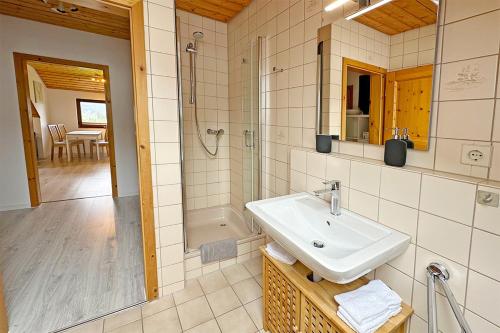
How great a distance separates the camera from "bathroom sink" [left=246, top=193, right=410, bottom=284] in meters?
0.90

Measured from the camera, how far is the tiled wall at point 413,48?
105 centimetres

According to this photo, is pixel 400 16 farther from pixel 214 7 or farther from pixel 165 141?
pixel 214 7

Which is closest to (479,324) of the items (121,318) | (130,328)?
(130,328)

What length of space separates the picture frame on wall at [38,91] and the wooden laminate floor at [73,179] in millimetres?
1679

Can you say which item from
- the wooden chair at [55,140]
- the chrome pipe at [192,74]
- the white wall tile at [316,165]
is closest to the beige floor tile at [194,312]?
the white wall tile at [316,165]

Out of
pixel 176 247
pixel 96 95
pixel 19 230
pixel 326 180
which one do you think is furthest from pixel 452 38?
pixel 96 95

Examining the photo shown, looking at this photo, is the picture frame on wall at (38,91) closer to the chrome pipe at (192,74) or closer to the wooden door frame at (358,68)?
the chrome pipe at (192,74)

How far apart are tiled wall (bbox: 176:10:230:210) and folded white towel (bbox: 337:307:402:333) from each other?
2180 mm

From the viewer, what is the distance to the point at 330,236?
1.31 m

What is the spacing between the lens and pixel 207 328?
155 cm

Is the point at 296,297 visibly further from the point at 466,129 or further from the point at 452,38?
the point at 452,38

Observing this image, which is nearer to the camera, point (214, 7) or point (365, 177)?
point (365, 177)

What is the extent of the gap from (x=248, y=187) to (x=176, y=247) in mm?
1030

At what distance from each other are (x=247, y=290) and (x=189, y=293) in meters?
0.44
